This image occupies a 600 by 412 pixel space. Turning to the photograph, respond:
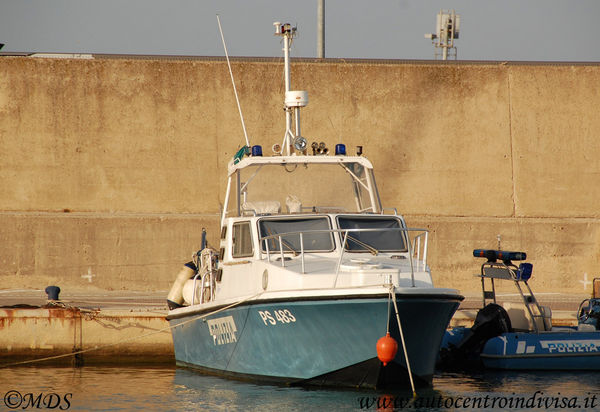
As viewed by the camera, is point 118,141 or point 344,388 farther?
point 118,141

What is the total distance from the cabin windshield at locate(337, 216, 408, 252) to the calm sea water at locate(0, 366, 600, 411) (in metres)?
1.96

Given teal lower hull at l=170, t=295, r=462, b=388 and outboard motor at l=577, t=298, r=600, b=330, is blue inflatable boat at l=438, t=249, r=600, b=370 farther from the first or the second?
teal lower hull at l=170, t=295, r=462, b=388

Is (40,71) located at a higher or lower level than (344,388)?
higher

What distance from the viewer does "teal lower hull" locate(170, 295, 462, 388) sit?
10.5 meters

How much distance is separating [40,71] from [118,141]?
97.5 inches

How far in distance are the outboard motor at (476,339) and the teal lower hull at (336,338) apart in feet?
8.93

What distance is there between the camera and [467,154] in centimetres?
2197

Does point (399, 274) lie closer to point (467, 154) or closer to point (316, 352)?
point (316, 352)

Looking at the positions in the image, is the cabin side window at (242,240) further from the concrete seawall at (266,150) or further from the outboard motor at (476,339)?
the concrete seawall at (266,150)

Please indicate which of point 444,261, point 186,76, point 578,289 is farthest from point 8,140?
point 578,289

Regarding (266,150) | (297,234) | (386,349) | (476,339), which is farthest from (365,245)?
(266,150)

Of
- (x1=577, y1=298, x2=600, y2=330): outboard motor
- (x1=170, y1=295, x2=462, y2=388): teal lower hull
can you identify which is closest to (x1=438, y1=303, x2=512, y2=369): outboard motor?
(x1=577, y1=298, x2=600, y2=330): outboard motor

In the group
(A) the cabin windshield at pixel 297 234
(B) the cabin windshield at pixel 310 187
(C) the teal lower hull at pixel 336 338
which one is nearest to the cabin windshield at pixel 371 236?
(A) the cabin windshield at pixel 297 234

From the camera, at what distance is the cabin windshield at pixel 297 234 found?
471 inches
